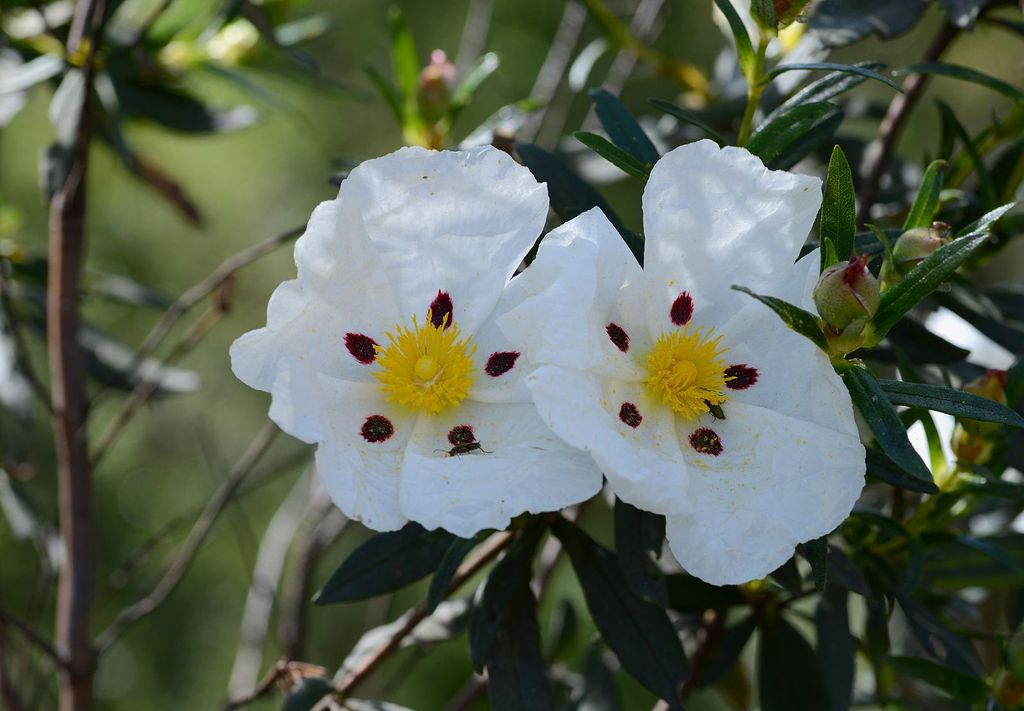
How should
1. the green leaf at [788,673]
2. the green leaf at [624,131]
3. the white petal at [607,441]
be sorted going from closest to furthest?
1. the white petal at [607,441]
2. the green leaf at [624,131]
3. the green leaf at [788,673]

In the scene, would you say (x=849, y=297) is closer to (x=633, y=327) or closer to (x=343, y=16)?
(x=633, y=327)

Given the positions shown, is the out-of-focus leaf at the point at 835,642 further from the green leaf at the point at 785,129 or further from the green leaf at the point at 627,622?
the green leaf at the point at 785,129

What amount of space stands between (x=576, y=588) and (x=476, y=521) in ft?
8.77

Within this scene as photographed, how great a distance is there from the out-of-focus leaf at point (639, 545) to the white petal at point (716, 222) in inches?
8.4

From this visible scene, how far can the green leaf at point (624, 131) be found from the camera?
3.83ft

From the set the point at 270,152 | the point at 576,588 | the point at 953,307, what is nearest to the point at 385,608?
the point at 953,307

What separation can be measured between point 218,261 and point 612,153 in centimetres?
331

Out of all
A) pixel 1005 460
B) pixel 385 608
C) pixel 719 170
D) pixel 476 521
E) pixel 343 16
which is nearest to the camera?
pixel 476 521

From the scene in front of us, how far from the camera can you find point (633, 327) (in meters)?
0.98

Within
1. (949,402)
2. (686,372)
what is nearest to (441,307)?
(686,372)

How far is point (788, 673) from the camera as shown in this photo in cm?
137

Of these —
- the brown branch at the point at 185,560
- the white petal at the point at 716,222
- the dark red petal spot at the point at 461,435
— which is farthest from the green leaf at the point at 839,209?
the brown branch at the point at 185,560

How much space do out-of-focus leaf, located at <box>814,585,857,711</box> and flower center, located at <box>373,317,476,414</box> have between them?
21.2 inches

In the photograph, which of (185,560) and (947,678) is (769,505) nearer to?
(947,678)
